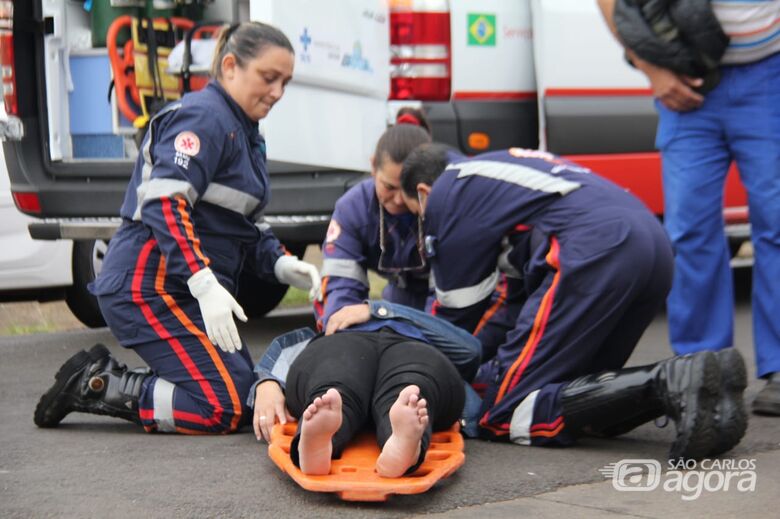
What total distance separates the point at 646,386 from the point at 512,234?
643 millimetres

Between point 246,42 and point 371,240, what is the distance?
836 millimetres

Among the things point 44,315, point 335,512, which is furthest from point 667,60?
point 44,315

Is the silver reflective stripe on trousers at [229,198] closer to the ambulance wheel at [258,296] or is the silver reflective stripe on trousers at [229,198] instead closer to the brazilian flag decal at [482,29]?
the brazilian flag decal at [482,29]

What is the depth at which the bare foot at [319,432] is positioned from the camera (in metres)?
3.02

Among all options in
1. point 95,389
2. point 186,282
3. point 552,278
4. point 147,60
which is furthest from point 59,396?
point 147,60

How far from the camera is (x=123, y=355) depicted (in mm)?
5734

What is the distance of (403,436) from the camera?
3.03 m

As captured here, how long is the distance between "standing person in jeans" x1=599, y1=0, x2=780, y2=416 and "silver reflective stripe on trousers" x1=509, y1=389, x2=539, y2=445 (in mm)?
804

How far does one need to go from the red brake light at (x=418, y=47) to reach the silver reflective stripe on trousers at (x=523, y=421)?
215cm

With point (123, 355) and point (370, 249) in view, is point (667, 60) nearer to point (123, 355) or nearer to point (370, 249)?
point (370, 249)

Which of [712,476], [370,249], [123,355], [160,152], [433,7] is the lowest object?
[123,355]

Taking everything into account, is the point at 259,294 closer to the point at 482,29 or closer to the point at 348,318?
the point at 482,29

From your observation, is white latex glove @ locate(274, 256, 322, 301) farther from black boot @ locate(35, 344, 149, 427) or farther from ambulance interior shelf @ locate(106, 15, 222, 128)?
ambulance interior shelf @ locate(106, 15, 222, 128)

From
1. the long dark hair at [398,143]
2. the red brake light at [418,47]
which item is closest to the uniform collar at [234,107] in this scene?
the long dark hair at [398,143]
